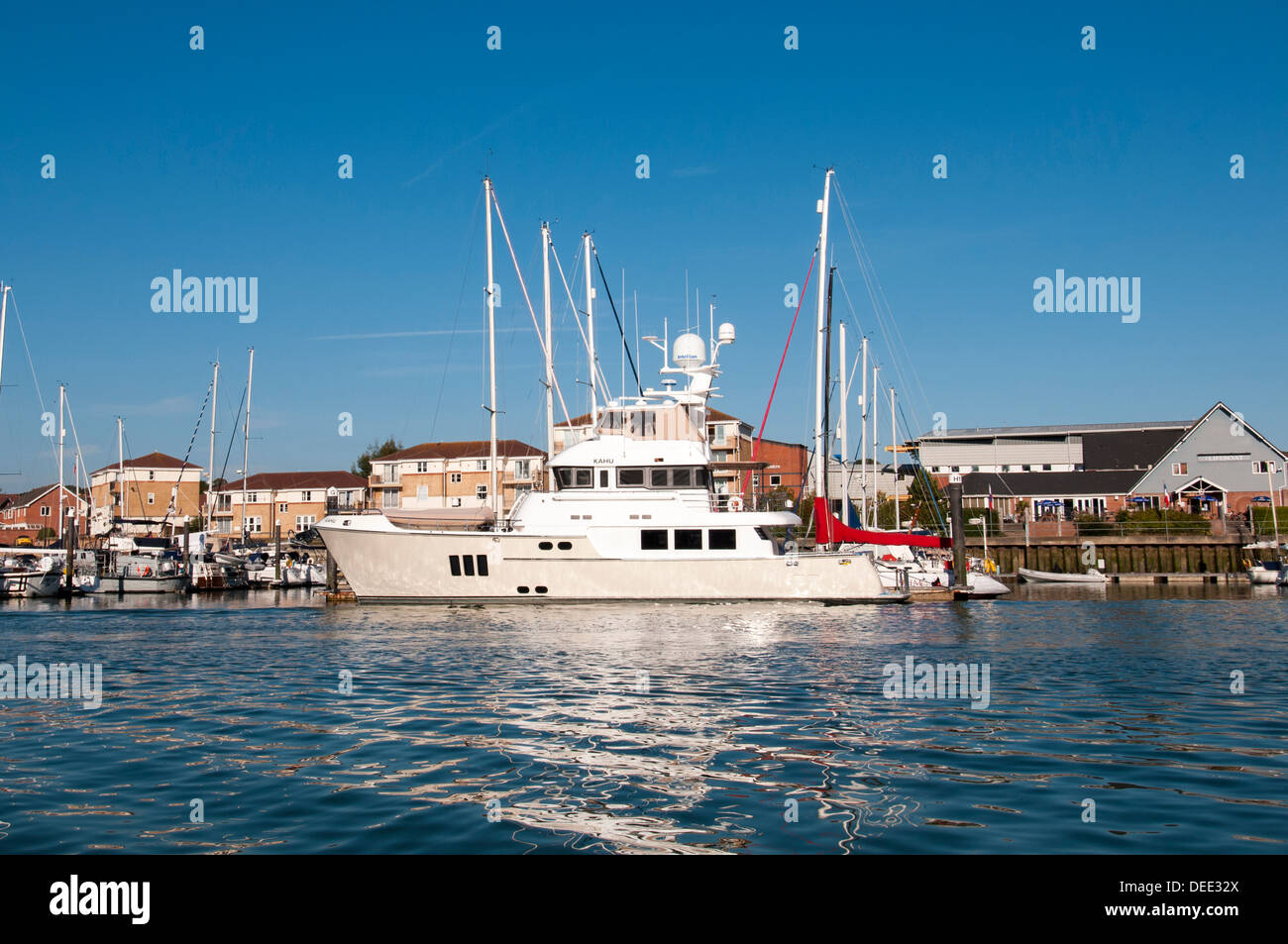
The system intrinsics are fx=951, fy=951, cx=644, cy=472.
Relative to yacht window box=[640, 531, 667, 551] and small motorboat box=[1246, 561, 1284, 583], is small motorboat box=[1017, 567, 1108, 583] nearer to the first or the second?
small motorboat box=[1246, 561, 1284, 583]

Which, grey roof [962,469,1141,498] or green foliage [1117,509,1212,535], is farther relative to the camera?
grey roof [962,469,1141,498]

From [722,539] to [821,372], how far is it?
7209 mm

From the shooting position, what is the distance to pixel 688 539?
1202 inches

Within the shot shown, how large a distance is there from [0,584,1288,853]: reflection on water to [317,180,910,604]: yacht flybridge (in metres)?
8.48

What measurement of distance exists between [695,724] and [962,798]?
4089 mm

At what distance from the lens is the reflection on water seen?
7.46 metres

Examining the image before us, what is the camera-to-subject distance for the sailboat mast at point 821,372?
32.2 meters

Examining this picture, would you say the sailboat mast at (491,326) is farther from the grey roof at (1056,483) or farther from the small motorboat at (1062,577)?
the grey roof at (1056,483)

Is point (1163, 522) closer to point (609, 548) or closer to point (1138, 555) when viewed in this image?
point (1138, 555)

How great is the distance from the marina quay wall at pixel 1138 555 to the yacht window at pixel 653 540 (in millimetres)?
31428

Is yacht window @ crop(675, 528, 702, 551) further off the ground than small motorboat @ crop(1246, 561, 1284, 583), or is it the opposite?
yacht window @ crop(675, 528, 702, 551)

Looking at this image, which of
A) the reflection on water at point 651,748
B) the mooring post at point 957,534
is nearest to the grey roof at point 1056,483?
the mooring post at point 957,534

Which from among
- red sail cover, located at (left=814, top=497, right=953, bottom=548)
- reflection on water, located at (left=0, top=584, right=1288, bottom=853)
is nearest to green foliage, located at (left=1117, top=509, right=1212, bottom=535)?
red sail cover, located at (left=814, top=497, right=953, bottom=548)
